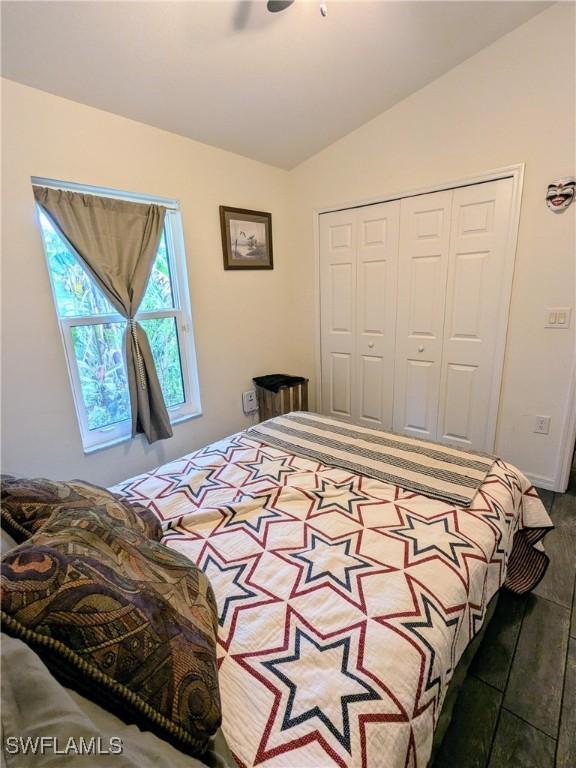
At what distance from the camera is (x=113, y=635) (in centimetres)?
56

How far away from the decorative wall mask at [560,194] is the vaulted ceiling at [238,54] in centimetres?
89

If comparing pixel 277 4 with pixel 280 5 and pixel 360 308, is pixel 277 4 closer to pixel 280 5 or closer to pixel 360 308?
pixel 280 5

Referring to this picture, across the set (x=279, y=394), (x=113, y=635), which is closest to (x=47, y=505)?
(x=113, y=635)

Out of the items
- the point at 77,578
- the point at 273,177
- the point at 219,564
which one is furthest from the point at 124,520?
the point at 273,177

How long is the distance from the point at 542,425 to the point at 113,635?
2.65m

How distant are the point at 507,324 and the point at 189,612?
2.47 metres

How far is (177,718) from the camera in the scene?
566mm

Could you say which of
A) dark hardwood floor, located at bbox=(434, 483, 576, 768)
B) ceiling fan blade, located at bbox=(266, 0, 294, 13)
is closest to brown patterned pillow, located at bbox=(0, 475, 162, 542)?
dark hardwood floor, located at bbox=(434, 483, 576, 768)

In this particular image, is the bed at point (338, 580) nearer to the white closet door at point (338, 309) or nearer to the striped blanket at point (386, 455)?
the striped blanket at point (386, 455)

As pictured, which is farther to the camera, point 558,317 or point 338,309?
point 338,309

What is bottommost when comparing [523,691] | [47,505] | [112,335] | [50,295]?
[523,691]

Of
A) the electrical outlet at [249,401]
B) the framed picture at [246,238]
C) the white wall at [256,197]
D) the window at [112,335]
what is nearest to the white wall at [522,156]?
the white wall at [256,197]

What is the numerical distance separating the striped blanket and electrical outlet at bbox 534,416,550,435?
1030 millimetres

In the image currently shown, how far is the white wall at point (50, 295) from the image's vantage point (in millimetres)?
1733
